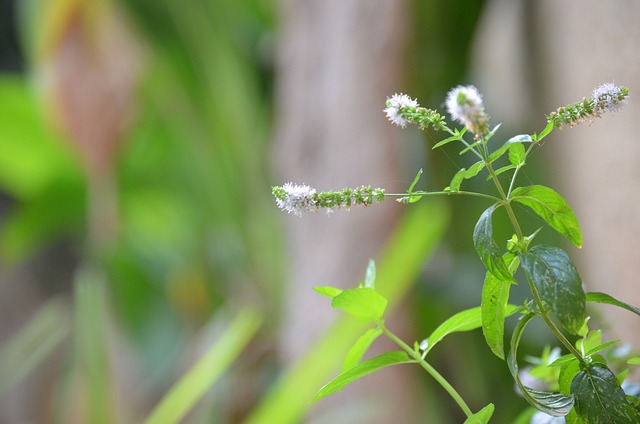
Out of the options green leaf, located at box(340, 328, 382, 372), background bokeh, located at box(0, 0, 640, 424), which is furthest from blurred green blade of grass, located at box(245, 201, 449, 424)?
green leaf, located at box(340, 328, 382, 372)

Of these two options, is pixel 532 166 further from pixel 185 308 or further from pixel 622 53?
pixel 185 308

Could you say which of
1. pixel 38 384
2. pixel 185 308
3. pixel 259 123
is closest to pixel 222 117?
pixel 259 123

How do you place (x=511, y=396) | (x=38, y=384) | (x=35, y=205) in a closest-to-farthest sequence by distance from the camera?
(x=511, y=396) → (x=35, y=205) → (x=38, y=384)

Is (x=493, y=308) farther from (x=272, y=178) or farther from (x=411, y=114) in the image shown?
(x=272, y=178)

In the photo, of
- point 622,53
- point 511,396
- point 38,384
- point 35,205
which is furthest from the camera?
point 38,384

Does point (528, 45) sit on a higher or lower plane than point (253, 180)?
lower

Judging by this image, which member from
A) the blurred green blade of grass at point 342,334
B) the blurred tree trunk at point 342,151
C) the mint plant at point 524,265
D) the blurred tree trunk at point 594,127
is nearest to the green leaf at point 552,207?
the mint plant at point 524,265

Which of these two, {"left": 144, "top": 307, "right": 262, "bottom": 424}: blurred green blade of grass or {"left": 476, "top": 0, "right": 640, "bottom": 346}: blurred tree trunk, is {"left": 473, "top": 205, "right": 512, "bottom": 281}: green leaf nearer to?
{"left": 476, "top": 0, "right": 640, "bottom": 346}: blurred tree trunk
